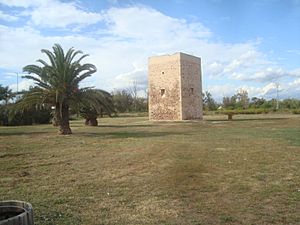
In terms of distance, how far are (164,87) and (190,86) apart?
2.52m

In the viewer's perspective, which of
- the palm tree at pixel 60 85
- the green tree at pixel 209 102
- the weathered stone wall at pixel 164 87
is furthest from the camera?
the green tree at pixel 209 102

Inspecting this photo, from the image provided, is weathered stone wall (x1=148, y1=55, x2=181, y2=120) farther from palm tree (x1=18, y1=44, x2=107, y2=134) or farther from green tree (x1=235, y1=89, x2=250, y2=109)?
green tree (x1=235, y1=89, x2=250, y2=109)

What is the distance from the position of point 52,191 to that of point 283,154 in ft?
23.3

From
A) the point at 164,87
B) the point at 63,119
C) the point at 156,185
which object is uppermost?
the point at 164,87

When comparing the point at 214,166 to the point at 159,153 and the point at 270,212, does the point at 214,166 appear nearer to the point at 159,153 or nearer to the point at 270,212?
the point at 159,153

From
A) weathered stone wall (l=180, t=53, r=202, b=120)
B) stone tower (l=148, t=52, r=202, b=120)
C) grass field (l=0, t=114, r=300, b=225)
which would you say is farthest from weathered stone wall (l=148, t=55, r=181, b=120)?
grass field (l=0, t=114, r=300, b=225)

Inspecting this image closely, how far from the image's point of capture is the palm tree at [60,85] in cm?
1805

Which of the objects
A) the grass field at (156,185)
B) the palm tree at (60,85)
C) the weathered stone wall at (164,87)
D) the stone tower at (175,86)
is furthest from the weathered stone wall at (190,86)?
the grass field at (156,185)

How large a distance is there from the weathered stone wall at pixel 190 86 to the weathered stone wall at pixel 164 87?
22.1 inches

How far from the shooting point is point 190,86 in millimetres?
35875

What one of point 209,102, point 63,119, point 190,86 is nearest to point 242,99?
point 209,102

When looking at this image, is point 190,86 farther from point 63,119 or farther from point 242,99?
point 242,99

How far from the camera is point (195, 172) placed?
8.27 meters

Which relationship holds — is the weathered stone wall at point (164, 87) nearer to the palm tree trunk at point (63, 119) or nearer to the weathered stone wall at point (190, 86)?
the weathered stone wall at point (190, 86)
